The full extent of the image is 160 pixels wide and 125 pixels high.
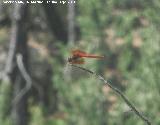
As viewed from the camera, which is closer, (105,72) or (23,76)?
(105,72)

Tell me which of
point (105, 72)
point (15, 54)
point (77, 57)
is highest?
point (77, 57)

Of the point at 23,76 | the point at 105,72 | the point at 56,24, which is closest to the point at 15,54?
the point at 23,76

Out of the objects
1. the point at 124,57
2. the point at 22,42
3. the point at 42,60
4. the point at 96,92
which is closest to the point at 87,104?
Answer: the point at 96,92

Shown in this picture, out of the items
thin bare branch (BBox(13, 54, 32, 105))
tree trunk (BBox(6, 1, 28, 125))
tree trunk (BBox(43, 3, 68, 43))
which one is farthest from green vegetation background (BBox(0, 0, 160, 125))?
tree trunk (BBox(43, 3, 68, 43))

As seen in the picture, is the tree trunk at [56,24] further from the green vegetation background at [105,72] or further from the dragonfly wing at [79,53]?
the dragonfly wing at [79,53]

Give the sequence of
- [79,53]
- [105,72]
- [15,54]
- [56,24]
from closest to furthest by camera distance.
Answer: [79,53], [105,72], [15,54], [56,24]

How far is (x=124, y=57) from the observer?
952 centimetres

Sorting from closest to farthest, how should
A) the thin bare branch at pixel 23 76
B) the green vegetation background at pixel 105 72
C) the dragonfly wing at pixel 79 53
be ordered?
the dragonfly wing at pixel 79 53 < the green vegetation background at pixel 105 72 < the thin bare branch at pixel 23 76

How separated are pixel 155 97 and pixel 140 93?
2.34ft

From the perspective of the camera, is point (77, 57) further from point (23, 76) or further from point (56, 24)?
point (56, 24)

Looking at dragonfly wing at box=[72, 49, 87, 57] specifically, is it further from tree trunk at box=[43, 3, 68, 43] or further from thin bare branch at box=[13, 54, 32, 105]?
tree trunk at box=[43, 3, 68, 43]

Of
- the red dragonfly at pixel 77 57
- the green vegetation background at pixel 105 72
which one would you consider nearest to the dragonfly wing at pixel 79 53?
the red dragonfly at pixel 77 57

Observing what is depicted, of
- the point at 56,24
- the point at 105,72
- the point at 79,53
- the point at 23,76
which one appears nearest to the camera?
the point at 79,53

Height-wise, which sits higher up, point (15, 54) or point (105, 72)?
point (105, 72)
